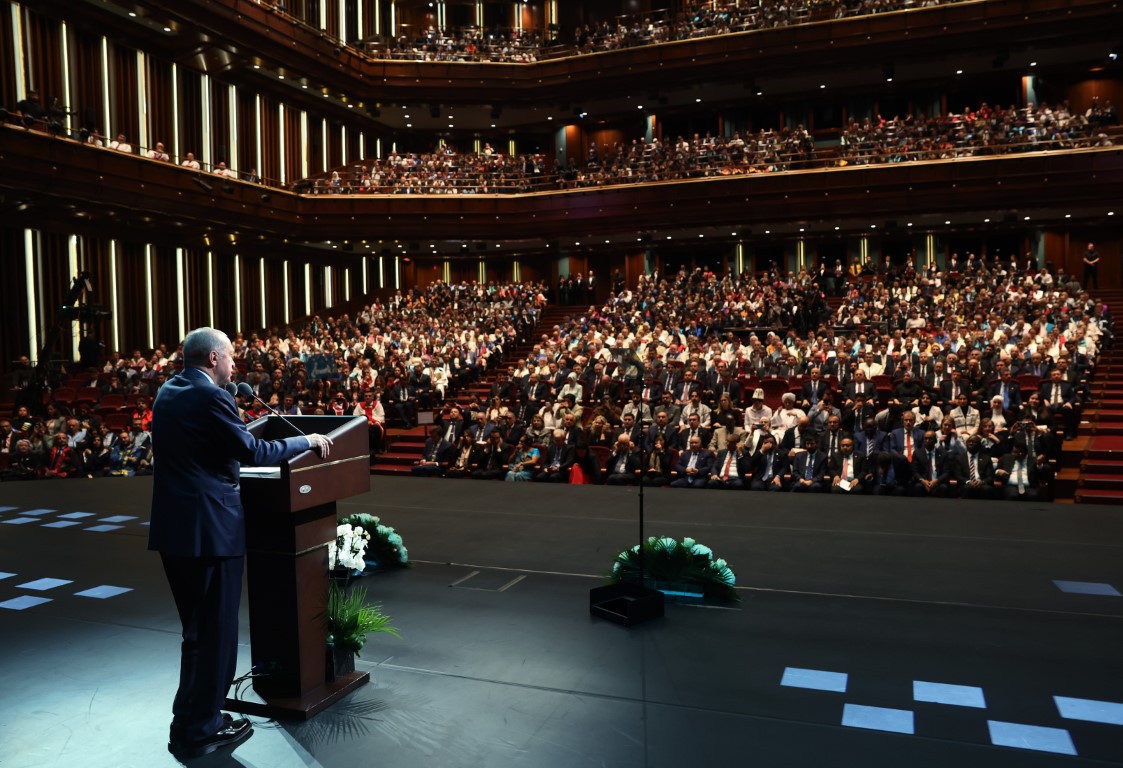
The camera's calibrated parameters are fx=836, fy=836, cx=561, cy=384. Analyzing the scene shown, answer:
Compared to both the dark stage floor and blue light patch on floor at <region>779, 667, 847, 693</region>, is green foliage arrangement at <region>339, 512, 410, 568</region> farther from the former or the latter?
blue light patch on floor at <region>779, 667, 847, 693</region>

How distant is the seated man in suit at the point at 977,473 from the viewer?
7438 millimetres

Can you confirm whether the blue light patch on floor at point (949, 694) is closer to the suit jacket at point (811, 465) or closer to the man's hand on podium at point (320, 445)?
the man's hand on podium at point (320, 445)

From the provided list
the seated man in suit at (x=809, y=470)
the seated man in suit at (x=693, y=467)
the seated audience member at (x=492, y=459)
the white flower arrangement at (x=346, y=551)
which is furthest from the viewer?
the seated audience member at (x=492, y=459)

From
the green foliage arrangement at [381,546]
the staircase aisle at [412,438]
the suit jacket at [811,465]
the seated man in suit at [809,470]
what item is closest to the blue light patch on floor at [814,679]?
the green foliage arrangement at [381,546]

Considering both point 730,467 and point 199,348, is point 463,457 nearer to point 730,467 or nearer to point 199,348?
point 730,467

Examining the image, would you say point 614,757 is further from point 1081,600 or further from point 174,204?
point 174,204

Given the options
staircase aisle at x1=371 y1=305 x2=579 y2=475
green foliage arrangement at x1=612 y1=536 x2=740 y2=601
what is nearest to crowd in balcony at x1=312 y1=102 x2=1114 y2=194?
staircase aisle at x1=371 y1=305 x2=579 y2=475

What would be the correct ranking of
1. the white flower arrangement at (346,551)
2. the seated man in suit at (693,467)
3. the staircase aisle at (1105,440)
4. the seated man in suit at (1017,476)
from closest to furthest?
1. the white flower arrangement at (346,551)
2. the seated man in suit at (1017,476)
3. the staircase aisle at (1105,440)
4. the seated man in suit at (693,467)

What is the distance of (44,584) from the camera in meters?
4.41

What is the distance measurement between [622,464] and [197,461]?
22.3 ft

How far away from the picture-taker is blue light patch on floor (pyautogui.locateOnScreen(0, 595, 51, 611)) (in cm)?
400

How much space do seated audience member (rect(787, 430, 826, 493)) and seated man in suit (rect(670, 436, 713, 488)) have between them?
0.85 m

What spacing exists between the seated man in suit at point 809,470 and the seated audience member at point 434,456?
13.6 feet

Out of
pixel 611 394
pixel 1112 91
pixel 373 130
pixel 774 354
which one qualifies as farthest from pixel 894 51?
pixel 373 130
